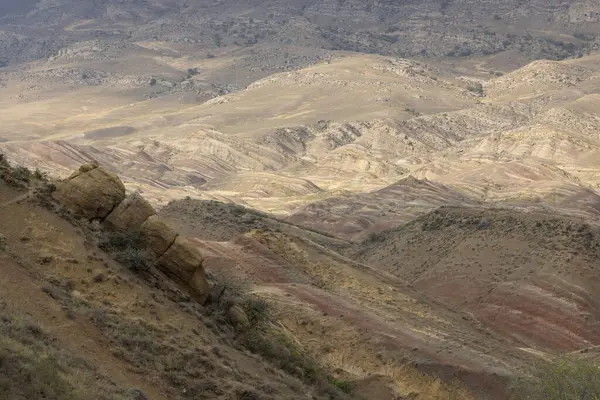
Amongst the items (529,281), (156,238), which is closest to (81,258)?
(156,238)

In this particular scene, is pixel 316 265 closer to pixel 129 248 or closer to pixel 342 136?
pixel 129 248

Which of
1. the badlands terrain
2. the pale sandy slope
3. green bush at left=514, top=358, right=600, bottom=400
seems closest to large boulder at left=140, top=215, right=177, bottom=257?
the badlands terrain

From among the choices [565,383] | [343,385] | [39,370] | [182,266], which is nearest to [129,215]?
[182,266]

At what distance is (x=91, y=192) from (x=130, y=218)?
103cm

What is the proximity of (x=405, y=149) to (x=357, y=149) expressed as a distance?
27.3ft

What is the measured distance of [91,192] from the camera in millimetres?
19328

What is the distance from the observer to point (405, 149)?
113312 mm

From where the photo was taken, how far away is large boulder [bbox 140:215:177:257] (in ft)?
62.7

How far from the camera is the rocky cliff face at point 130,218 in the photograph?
62.7 feet

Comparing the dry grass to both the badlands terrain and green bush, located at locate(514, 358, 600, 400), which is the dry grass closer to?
the badlands terrain

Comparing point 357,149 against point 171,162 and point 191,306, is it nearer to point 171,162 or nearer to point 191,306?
point 171,162

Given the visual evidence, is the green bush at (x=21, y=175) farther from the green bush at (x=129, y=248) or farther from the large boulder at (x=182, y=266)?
the large boulder at (x=182, y=266)

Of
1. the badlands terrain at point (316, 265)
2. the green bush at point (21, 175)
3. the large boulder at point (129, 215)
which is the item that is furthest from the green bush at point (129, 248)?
the green bush at point (21, 175)

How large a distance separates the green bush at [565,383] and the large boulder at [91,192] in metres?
10.3
